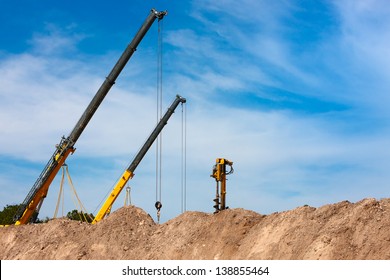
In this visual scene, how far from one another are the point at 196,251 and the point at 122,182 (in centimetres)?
1558

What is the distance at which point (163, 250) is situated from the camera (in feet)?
96.2

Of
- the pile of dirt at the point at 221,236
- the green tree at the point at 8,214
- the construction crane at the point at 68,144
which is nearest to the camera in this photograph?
the pile of dirt at the point at 221,236

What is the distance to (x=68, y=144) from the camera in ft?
126

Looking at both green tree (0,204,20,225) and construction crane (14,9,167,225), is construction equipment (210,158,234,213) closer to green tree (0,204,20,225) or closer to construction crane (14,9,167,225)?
construction crane (14,9,167,225)

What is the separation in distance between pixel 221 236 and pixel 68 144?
15216mm

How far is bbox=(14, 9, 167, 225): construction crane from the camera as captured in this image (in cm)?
3728

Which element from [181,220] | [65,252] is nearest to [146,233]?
[181,220]

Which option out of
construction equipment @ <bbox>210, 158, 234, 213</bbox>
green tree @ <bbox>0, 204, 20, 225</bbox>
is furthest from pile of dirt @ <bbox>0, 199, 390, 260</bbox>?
green tree @ <bbox>0, 204, 20, 225</bbox>

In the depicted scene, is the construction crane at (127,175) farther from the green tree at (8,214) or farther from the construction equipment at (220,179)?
the green tree at (8,214)

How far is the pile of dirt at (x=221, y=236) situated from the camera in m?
23.2

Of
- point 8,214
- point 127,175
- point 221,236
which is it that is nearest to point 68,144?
point 127,175

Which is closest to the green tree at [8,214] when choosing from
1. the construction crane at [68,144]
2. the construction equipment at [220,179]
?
the construction crane at [68,144]

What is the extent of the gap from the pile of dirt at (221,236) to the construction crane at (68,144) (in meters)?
1.61
